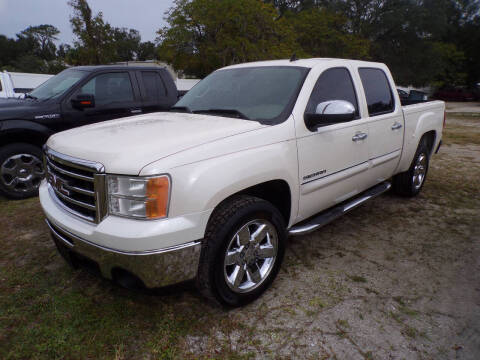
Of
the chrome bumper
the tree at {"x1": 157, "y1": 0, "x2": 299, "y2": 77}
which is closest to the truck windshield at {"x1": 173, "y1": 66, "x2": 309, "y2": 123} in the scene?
the chrome bumper

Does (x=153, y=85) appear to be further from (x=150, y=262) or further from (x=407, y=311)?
(x=407, y=311)

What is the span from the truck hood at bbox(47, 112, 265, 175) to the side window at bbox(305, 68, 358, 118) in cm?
72

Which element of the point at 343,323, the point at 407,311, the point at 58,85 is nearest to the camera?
the point at 343,323

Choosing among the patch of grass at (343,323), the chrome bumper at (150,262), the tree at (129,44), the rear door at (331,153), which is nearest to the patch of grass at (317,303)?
the patch of grass at (343,323)

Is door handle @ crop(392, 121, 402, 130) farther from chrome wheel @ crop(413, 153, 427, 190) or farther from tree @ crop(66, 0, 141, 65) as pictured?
tree @ crop(66, 0, 141, 65)

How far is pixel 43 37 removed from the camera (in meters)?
80.6

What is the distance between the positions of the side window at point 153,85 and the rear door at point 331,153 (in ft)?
11.0

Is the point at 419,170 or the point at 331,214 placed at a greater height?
the point at 331,214

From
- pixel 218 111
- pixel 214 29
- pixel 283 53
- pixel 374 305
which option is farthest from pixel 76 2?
pixel 374 305

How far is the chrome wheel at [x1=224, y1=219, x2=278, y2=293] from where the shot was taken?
95.2 inches

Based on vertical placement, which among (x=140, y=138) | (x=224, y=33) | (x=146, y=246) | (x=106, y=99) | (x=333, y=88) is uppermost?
(x=224, y=33)

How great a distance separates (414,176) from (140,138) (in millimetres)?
4022

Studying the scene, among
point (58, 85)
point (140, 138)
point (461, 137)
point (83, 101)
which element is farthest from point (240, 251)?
point (461, 137)

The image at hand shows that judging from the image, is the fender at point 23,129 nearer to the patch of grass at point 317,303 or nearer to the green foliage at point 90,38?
the patch of grass at point 317,303
